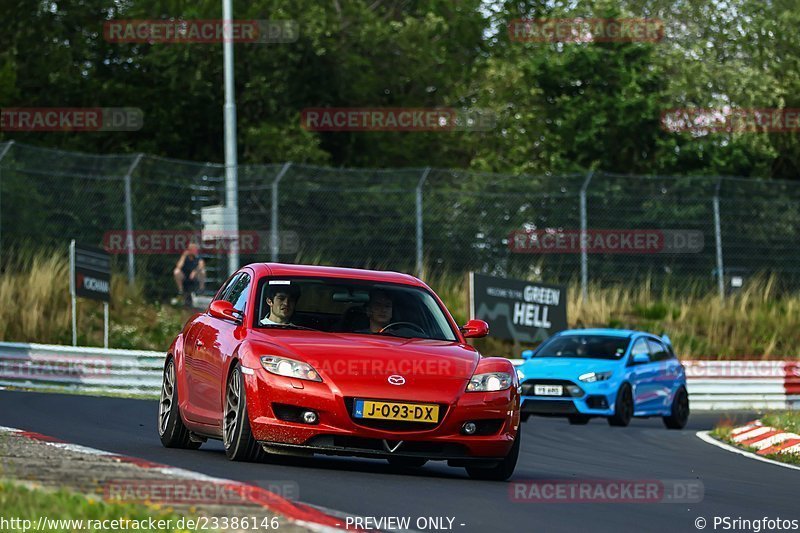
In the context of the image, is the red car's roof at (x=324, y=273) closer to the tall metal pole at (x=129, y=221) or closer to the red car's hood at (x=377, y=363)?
the red car's hood at (x=377, y=363)

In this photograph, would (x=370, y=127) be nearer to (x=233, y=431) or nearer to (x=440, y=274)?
(x=440, y=274)

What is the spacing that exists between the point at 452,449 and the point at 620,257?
20.8 m

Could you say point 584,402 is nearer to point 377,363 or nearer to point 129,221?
point 129,221

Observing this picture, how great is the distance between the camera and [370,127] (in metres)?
42.7

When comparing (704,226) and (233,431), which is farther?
(704,226)

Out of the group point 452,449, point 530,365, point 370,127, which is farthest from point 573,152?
point 452,449
